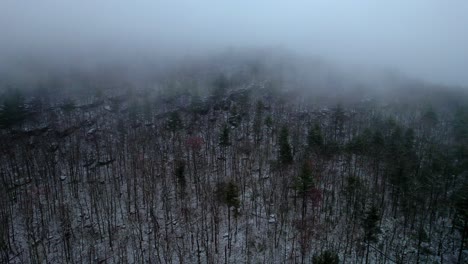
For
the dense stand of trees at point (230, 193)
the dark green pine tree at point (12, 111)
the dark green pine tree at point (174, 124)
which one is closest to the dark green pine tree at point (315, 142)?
the dense stand of trees at point (230, 193)

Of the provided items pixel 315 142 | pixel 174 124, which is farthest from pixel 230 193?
pixel 174 124

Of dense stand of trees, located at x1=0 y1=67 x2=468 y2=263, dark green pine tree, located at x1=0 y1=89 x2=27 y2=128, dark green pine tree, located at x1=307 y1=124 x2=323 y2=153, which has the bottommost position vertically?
dense stand of trees, located at x1=0 y1=67 x2=468 y2=263

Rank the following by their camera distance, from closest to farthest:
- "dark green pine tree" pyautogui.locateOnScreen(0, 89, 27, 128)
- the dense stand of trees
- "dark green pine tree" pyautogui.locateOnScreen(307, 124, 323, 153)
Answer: the dense stand of trees < "dark green pine tree" pyautogui.locateOnScreen(307, 124, 323, 153) < "dark green pine tree" pyautogui.locateOnScreen(0, 89, 27, 128)

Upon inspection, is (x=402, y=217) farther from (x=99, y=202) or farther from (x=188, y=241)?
(x=99, y=202)

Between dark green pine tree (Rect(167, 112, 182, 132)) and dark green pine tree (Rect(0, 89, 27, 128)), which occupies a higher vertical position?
dark green pine tree (Rect(0, 89, 27, 128))

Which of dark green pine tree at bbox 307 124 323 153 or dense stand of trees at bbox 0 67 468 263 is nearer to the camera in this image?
dense stand of trees at bbox 0 67 468 263

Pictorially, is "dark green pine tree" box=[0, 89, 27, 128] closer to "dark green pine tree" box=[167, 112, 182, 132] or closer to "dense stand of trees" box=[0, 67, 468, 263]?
"dense stand of trees" box=[0, 67, 468, 263]

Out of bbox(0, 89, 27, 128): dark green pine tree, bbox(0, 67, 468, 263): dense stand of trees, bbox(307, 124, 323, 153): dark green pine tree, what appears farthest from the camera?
bbox(0, 89, 27, 128): dark green pine tree

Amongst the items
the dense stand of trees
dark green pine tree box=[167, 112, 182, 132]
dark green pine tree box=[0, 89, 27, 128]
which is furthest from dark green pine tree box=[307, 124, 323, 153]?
dark green pine tree box=[0, 89, 27, 128]
